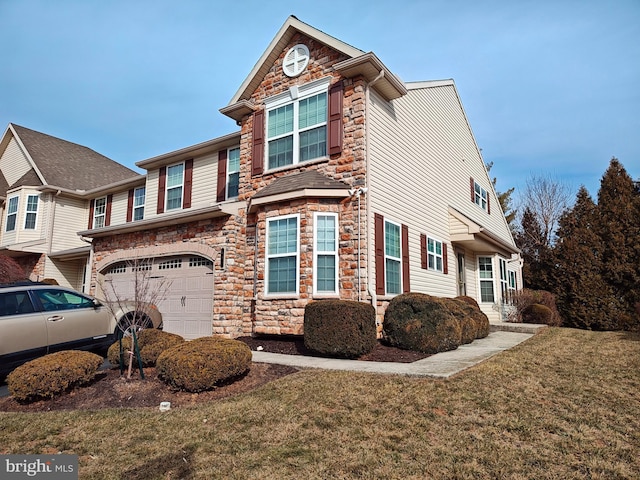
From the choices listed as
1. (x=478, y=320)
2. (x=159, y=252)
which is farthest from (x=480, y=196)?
(x=159, y=252)

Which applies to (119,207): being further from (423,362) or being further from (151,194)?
(423,362)

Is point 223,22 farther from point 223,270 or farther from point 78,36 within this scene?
point 223,270

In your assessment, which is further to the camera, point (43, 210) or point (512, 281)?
point (43, 210)

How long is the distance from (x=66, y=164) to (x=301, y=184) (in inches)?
681

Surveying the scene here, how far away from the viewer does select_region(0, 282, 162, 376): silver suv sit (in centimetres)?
696

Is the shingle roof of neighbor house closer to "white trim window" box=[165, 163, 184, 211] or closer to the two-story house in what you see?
"white trim window" box=[165, 163, 184, 211]

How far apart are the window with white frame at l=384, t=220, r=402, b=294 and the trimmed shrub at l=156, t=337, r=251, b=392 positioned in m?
4.83

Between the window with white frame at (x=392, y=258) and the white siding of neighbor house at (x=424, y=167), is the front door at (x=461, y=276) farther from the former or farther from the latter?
the window with white frame at (x=392, y=258)

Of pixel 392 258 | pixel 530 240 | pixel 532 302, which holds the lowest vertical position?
pixel 532 302

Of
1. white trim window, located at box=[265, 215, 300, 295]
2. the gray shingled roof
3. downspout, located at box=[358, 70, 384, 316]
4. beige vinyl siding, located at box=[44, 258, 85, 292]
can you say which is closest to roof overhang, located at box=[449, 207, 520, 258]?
downspout, located at box=[358, 70, 384, 316]

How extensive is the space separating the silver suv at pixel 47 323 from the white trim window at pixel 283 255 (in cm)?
334

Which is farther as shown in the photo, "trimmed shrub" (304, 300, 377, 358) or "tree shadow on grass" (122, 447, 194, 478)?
"trimmed shrub" (304, 300, 377, 358)

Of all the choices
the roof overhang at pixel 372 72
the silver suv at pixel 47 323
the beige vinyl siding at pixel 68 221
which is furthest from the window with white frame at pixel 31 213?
the roof overhang at pixel 372 72

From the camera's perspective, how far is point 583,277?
54.4 feet
